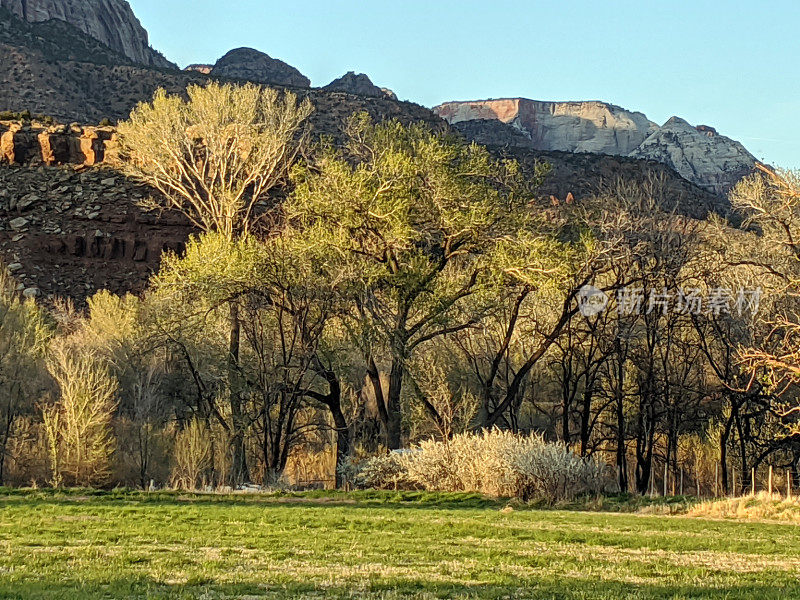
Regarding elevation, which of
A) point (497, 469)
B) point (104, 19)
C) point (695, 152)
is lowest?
point (497, 469)

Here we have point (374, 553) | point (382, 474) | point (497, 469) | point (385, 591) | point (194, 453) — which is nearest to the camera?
point (385, 591)

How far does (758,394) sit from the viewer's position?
29.5m

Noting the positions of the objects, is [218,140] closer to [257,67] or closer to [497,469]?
[497,469]

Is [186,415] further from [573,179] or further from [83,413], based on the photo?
[573,179]

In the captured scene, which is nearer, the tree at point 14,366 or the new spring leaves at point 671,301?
the new spring leaves at point 671,301

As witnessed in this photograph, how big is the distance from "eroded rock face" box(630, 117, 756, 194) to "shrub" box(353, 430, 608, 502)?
118 meters

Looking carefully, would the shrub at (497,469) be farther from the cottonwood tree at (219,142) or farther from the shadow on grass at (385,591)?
the shadow on grass at (385,591)

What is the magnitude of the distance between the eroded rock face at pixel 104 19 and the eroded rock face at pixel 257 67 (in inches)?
420

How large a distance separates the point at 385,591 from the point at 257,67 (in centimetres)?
16398

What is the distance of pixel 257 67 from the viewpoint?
165375 mm

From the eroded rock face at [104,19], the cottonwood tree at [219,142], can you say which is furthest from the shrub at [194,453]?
the eroded rock face at [104,19]

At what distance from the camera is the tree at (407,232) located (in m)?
32.2

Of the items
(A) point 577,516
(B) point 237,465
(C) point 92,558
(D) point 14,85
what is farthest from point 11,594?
(D) point 14,85

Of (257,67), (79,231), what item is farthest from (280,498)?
(257,67)
